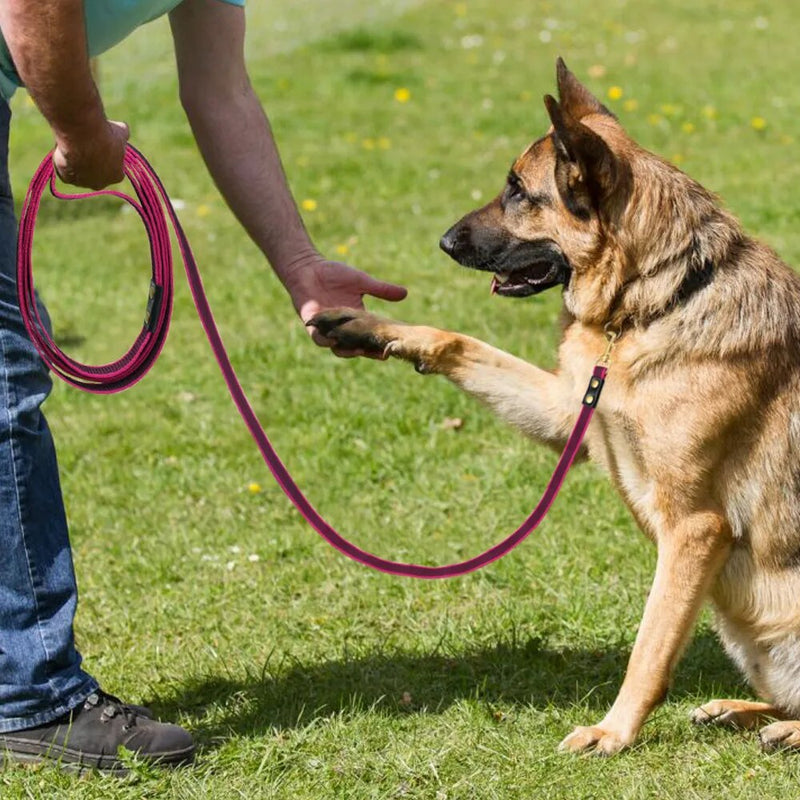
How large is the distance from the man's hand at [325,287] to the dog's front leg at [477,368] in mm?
39

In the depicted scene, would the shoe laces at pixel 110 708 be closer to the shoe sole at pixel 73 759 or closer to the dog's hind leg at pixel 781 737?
the shoe sole at pixel 73 759

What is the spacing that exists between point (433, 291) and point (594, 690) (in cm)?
400

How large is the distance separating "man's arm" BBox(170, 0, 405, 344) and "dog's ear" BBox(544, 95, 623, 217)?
1.90ft

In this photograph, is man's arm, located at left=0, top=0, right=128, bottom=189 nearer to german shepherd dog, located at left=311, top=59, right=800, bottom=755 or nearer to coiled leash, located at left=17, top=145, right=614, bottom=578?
coiled leash, located at left=17, top=145, right=614, bottom=578

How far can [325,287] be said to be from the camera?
3916 millimetres

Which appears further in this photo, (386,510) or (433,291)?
(433,291)

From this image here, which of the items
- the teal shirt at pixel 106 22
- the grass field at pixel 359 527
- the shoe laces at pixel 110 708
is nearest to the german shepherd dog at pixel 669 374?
the grass field at pixel 359 527

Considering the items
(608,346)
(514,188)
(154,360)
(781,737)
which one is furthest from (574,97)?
(781,737)

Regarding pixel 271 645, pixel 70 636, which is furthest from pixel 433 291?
pixel 70 636

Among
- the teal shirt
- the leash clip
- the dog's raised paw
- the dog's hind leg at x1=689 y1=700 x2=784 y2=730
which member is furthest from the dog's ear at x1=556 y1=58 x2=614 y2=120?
the dog's hind leg at x1=689 y1=700 x2=784 y2=730

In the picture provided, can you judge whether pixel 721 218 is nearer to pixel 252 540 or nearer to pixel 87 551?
pixel 252 540

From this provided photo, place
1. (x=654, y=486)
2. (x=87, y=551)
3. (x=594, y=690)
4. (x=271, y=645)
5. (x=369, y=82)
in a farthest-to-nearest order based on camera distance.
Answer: (x=369, y=82) → (x=87, y=551) → (x=271, y=645) → (x=594, y=690) → (x=654, y=486)

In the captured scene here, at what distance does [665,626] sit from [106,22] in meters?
2.14

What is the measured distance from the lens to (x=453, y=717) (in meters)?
3.72
